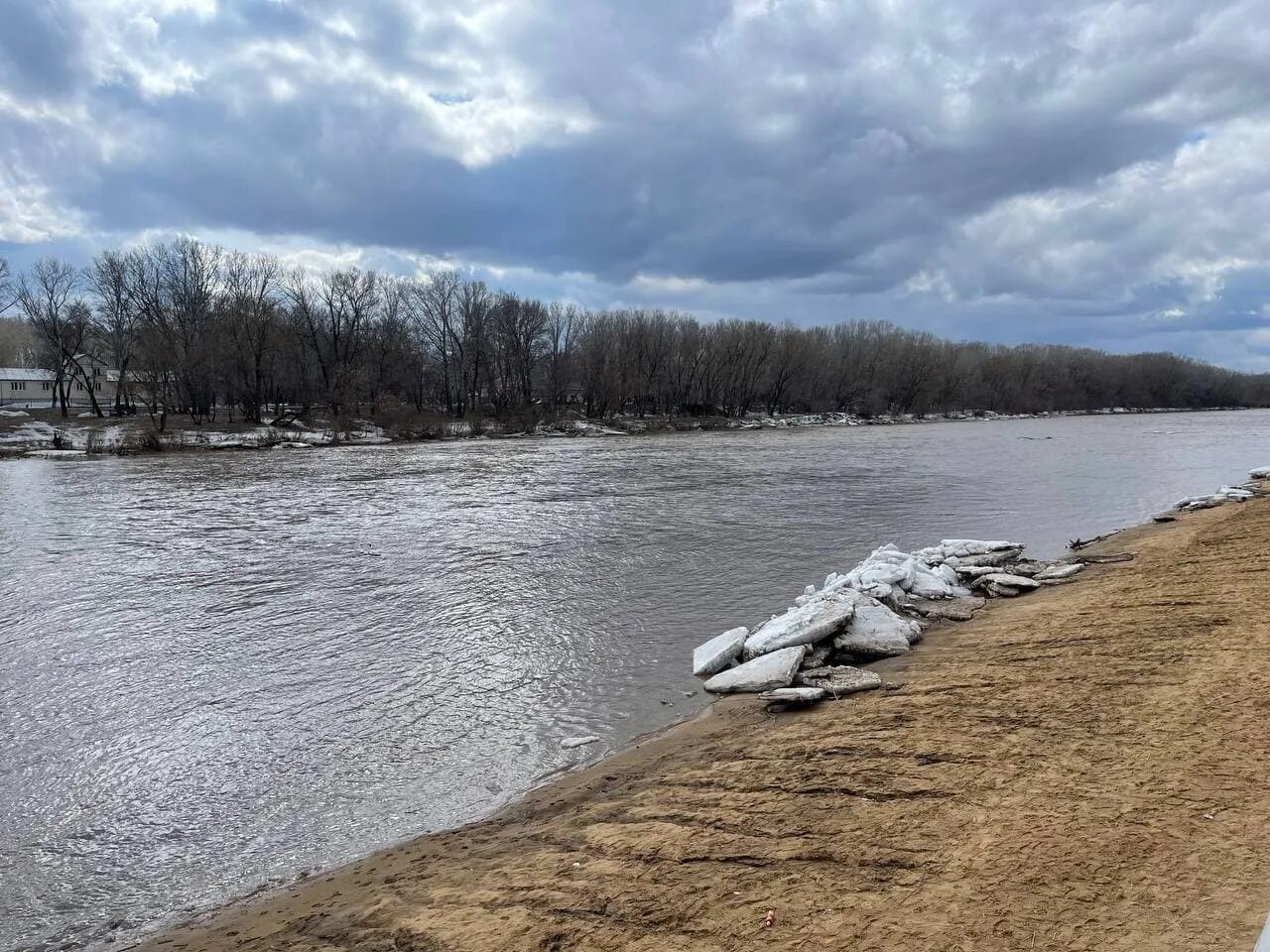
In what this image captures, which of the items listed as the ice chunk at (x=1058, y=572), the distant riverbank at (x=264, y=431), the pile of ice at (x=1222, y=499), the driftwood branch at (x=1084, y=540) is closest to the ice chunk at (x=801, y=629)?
the ice chunk at (x=1058, y=572)

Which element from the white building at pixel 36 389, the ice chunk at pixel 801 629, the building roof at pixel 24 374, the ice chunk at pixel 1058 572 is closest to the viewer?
the ice chunk at pixel 801 629

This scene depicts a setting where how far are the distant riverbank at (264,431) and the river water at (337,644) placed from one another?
22582 mm

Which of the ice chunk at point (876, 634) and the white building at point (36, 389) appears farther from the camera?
the white building at point (36, 389)

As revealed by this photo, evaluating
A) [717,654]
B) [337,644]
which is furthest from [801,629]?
[337,644]

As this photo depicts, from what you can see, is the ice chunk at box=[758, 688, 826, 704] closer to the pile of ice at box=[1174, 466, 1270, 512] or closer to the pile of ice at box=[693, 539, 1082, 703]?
the pile of ice at box=[693, 539, 1082, 703]

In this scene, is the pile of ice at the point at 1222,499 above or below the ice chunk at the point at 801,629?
above

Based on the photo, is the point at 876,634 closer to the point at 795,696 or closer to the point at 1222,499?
the point at 795,696

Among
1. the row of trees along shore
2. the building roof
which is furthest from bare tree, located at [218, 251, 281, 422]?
the building roof

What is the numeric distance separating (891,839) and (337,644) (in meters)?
7.76

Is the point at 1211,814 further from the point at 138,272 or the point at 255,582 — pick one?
the point at 138,272

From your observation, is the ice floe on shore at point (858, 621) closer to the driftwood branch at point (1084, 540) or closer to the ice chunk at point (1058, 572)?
the ice chunk at point (1058, 572)

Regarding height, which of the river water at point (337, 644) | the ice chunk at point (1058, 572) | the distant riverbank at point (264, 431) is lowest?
the river water at point (337, 644)

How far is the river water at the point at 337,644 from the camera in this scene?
5.22 meters

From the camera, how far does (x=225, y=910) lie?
4.35 m
